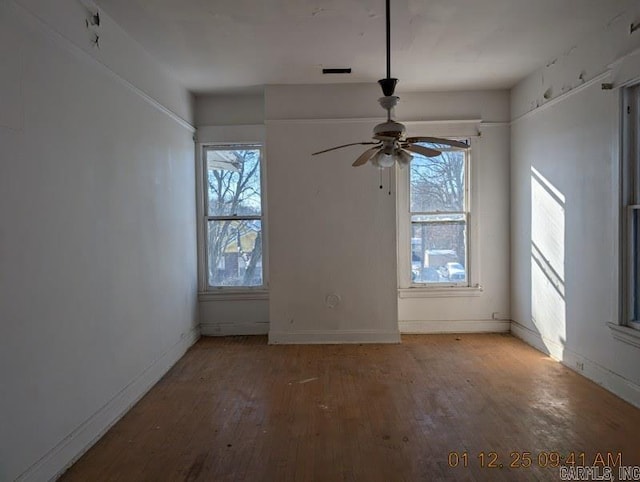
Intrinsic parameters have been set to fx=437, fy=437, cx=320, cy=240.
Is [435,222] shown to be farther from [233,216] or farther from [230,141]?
[230,141]

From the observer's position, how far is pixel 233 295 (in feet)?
17.4

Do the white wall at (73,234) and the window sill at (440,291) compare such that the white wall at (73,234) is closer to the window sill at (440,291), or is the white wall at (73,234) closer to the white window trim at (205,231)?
the white window trim at (205,231)

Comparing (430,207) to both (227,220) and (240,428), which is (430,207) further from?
(240,428)

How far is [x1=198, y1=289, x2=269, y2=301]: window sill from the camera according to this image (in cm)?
530

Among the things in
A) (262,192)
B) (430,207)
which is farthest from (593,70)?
(262,192)

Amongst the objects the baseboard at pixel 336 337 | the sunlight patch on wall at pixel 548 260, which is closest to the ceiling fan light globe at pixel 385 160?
the sunlight patch on wall at pixel 548 260

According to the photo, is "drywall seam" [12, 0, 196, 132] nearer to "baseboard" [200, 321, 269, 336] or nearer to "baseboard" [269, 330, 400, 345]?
"baseboard" [200, 321, 269, 336]

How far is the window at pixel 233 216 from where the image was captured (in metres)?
5.31

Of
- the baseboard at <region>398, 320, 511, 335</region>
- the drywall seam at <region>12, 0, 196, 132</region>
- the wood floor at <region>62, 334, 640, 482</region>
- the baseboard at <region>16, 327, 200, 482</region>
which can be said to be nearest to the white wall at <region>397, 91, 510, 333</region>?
the baseboard at <region>398, 320, 511, 335</region>

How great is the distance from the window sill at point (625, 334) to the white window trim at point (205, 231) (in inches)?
137

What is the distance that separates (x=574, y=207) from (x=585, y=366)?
137cm

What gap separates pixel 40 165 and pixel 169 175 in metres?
2.02

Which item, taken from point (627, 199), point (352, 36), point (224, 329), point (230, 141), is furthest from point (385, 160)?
point (224, 329)

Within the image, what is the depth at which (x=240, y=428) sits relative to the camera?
295 cm
